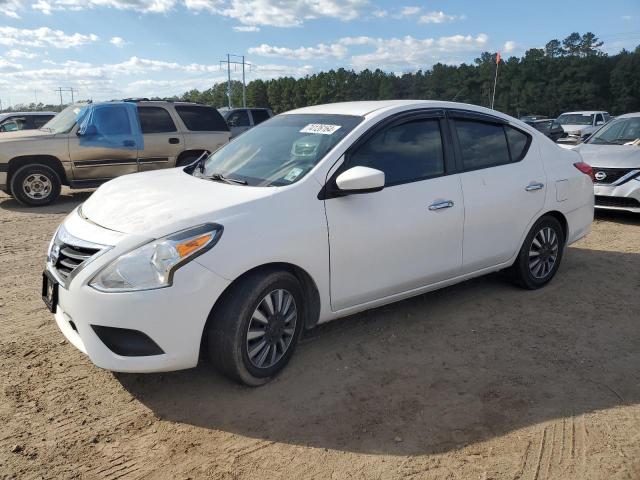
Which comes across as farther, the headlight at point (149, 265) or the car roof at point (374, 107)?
the car roof at point (374, 107)

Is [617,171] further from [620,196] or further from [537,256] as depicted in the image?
[537,256]

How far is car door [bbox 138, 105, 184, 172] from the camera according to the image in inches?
387

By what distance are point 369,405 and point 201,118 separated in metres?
8.86

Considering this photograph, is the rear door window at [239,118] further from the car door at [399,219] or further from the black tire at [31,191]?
the car door at [399,219]

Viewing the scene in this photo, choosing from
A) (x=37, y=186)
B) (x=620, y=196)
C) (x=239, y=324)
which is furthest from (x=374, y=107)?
(x=37, y=186)

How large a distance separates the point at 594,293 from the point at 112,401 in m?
4.26

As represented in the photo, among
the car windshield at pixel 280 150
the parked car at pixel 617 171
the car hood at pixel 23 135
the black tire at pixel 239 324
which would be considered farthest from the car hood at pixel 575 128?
the black tire at pixel 239 324

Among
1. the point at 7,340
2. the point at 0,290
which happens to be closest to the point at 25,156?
the point at 0,290

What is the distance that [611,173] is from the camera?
7.77m

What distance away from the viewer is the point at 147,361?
9.18 ft

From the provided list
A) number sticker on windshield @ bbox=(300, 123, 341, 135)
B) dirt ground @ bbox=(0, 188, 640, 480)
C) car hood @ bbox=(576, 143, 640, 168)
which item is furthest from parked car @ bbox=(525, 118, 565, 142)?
number sticker on windshield @ bbox=(300, 123, 341, 135)

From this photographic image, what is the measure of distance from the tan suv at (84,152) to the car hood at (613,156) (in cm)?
702

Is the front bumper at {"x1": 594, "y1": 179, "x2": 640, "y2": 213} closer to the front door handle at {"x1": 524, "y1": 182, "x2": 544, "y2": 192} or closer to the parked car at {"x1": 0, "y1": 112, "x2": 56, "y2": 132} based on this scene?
the front door handle at {"x1": 524, "y1": 182, "x2": 544, "y2": 192}

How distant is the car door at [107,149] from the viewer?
932 cm
